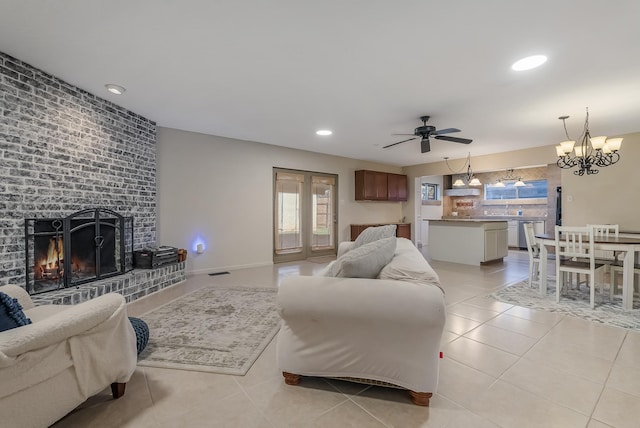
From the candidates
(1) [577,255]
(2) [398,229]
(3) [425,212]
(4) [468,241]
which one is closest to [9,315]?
(1) [577,255]

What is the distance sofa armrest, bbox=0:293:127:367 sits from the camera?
114 cm

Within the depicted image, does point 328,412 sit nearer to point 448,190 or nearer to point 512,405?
point 512,405

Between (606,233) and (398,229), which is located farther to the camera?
(398,229)

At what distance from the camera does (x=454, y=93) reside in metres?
3.18

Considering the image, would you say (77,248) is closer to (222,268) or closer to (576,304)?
(222,268)

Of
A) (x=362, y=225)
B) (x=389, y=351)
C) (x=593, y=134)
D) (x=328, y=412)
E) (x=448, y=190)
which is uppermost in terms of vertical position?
(x=593, y=134)

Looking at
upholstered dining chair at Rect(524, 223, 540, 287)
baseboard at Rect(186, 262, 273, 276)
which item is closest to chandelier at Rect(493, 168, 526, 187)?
upholstered dining chair at Rect(524, 223, 540, 287)

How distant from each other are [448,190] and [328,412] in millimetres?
9315

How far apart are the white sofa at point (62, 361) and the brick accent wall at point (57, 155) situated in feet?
5.03

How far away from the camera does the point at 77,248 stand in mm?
3197

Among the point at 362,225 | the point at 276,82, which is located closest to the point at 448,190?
the point at 362,225

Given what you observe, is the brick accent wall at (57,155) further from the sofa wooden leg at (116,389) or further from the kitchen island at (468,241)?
the kitchen island at (468,241)

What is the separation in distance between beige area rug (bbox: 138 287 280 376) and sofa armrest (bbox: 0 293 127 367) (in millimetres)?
746

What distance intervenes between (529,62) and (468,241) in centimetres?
401
